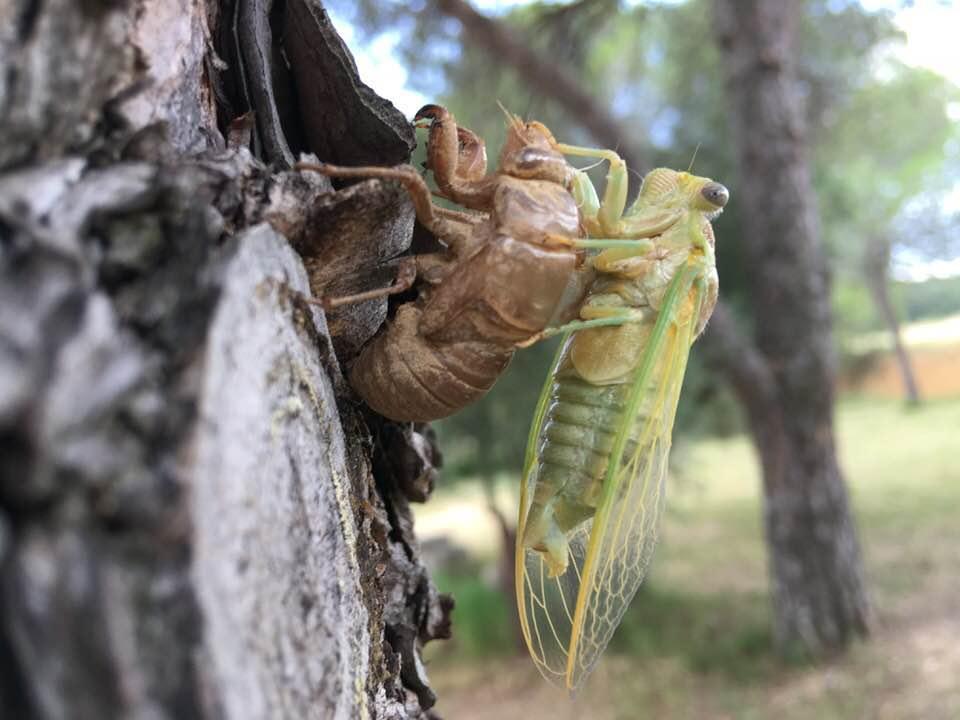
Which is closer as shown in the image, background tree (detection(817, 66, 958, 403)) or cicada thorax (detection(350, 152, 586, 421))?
cicada thorax (detection(350, 152, 586, 421))

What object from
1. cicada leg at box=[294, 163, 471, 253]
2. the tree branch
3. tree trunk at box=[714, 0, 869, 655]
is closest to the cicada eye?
cicada leg at box=[294, 163, 471, 253]

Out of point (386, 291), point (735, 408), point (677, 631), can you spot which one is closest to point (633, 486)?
point (386, 291)

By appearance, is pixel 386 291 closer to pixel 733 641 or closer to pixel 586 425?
pixel 586 425

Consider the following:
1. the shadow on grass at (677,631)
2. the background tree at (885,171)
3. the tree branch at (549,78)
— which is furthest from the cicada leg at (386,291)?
the background tree at (885,171)

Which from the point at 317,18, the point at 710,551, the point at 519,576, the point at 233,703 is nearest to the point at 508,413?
the point at 710,551

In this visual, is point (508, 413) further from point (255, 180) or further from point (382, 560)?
point (255, 180)

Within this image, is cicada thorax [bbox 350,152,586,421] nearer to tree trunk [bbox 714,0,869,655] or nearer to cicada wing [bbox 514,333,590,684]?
cicada wing [bbox 514,333,590,684]
